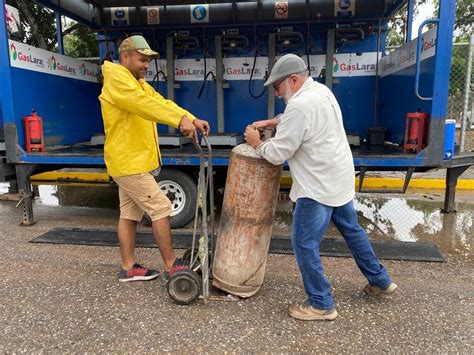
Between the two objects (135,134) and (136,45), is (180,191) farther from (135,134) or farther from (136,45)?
(136,45)

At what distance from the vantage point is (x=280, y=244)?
4473 millimetres

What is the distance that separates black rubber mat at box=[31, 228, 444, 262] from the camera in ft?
13.5

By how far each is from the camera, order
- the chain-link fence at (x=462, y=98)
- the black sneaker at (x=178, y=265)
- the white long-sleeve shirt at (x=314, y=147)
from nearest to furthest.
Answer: the white long-sleeve shirt at (x=314, y=147) → the black sneaker at (x=178, y=265) → the chain-link fence at (x=462, y=98)

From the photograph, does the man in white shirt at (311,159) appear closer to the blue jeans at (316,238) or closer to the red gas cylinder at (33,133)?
the blue jeans at (316,238)

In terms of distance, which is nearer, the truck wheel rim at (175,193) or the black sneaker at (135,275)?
the black sneaker at (135,275)

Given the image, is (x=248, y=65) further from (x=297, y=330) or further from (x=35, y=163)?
(x=297, y=330)

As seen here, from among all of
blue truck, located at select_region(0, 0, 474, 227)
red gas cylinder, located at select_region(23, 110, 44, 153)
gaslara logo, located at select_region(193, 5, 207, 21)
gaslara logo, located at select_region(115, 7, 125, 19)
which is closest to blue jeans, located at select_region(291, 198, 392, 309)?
blue truck, located at select_region(0, 0, 474, 227)

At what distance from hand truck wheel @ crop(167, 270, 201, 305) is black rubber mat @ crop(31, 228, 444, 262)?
1298 mm

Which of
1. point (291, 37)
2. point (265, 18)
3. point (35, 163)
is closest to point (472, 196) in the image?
point (291, 37)

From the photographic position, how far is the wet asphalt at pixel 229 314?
8.62 ft

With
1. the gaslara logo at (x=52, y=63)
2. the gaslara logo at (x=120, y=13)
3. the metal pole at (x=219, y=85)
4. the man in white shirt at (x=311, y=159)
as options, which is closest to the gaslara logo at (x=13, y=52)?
the gaslara logo at (x=52, y=63)

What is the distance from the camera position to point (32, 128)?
5047mm

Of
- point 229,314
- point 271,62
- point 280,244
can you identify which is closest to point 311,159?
point 229,314

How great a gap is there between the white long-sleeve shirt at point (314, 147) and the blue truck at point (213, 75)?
83.4 inches
